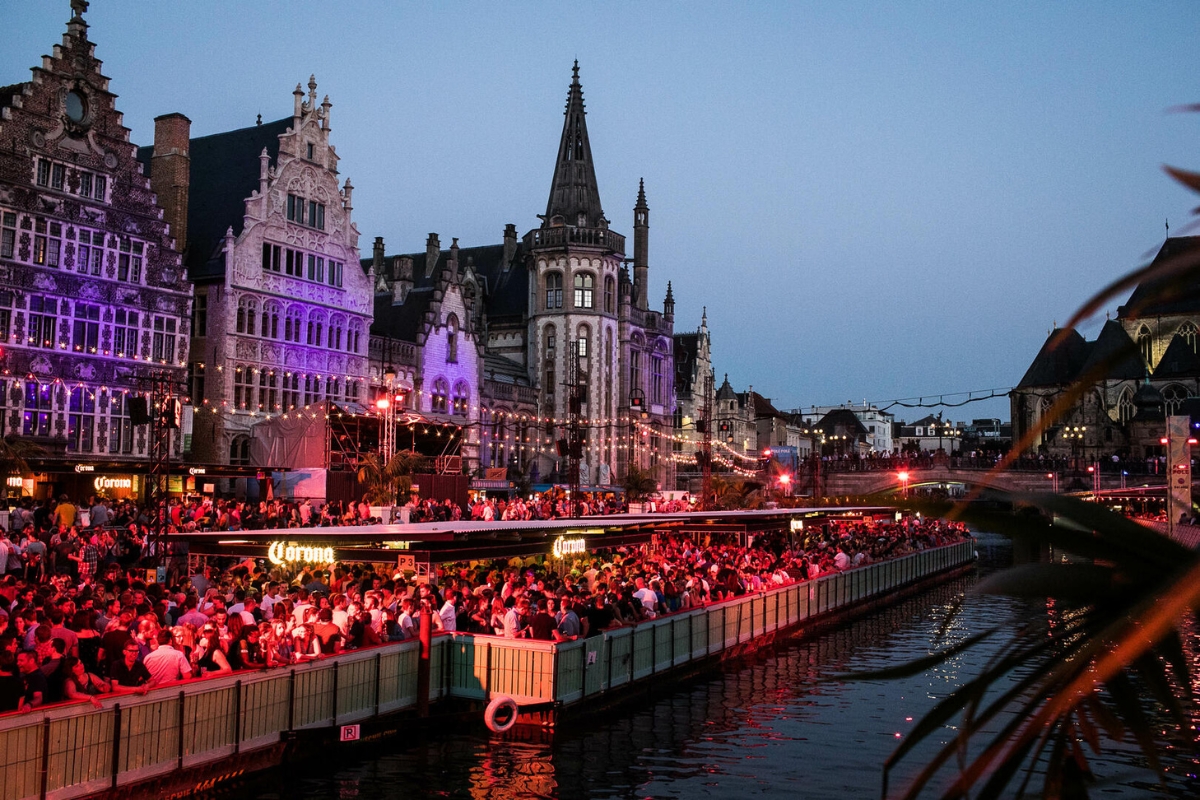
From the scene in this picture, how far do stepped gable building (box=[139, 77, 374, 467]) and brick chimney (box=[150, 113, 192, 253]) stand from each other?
6 cm

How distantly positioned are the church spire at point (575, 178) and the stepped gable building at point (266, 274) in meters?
27.5

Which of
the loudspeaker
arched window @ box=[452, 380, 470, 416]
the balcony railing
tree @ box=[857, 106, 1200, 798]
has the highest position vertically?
the balcony railing

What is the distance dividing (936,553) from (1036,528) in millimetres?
51468

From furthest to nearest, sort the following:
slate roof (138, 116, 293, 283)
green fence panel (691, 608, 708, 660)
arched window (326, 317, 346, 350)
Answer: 1. arched window (326, 317, 346, 350)
2. slate roof (138, 116, 293, 283)
3. green fence panel (691, 608, 708, 660)

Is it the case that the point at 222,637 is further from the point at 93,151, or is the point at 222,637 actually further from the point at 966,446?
the point at 966,446

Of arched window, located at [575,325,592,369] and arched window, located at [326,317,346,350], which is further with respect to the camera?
arched window, located at [575,325,592,369]

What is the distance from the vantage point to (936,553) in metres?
51.8

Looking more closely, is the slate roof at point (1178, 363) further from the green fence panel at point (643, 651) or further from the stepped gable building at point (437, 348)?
the green fence panel at point (643, 651)

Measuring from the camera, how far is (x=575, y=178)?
8306cm

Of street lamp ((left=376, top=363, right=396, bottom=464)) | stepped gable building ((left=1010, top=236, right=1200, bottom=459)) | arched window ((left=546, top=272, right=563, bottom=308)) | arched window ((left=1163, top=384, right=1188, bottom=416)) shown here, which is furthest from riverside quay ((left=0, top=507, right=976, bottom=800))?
arched window ((left=1163, top=384, right=1188, bottom=416))

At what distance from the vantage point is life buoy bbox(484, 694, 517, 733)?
58.1 ft

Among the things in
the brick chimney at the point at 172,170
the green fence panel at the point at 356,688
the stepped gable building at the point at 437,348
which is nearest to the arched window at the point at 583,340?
the stepped gable building at the point at 437,348

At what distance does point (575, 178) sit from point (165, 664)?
72.1 m

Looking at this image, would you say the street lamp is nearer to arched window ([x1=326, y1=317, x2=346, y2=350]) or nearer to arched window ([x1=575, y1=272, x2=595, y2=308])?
arched window ([x1=326, y1=317, x2=346, y2=350])
